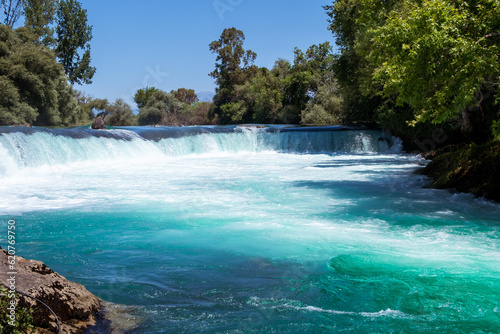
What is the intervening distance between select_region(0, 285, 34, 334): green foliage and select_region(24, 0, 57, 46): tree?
42.5 meters

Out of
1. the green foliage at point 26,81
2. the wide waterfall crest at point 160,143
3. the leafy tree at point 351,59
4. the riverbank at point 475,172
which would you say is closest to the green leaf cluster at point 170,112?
the green foliage at point 26,81

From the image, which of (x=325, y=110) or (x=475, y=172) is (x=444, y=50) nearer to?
(x=475, y=172)

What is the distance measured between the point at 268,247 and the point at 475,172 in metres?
6.90

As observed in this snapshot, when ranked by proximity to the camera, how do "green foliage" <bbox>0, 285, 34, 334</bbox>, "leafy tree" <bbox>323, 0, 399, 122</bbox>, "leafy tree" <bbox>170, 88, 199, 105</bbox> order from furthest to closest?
1. "leafy tree" <bbox>170, 88, 199, 105</bbox>
2. "leafy tree" <bbox>323, 0, 399, 122</bbox>
3. "green foliage" <bbox>0, 285, 34, 334</bbox>

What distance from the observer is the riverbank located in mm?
9391

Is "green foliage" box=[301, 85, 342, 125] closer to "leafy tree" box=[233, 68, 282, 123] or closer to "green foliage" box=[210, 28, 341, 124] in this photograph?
"green foliage" box=[210, 28, 341, 124]

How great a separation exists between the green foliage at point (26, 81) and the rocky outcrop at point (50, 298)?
30066mm

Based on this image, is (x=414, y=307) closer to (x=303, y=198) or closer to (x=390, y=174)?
(x=303, y=198)

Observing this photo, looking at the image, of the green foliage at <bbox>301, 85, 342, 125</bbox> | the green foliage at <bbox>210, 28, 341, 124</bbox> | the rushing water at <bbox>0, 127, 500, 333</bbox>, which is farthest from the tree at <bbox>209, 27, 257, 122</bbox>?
the rushing water at <bbox>0, 127, 500, 333</bbox>

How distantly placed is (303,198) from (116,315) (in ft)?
22.8

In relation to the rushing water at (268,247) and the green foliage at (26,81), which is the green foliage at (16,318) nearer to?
the rushing water at (268,247)

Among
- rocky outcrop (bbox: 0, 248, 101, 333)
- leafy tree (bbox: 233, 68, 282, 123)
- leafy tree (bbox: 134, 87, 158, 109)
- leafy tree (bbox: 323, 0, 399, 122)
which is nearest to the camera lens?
rocky outcrop (bbox: 0, 248, 101, 333)

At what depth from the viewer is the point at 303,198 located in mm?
10023

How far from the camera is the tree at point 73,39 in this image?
45.6 m
